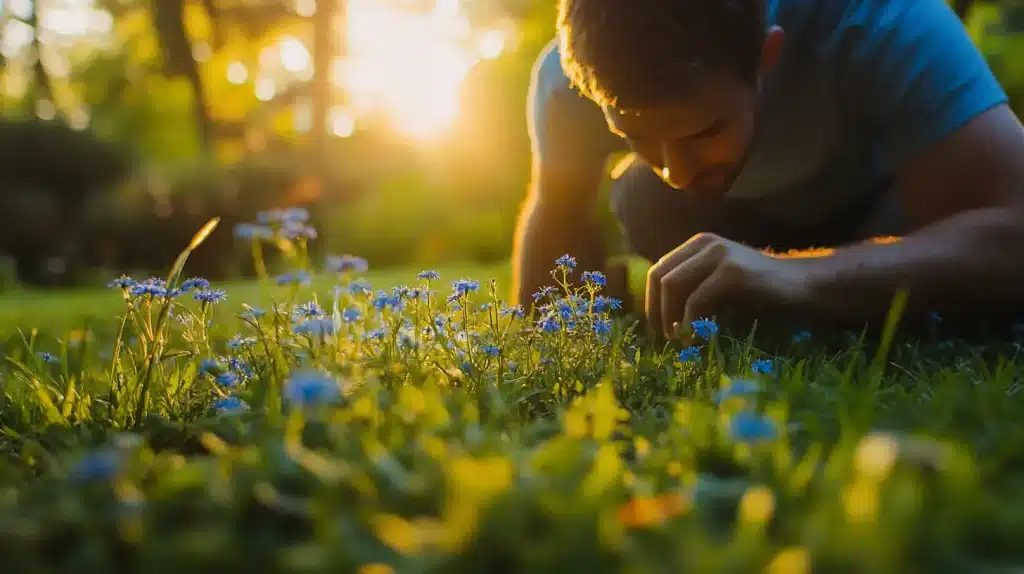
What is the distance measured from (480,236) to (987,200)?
368 inches

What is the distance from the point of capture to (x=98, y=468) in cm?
90

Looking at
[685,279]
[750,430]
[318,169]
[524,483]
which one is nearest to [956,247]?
[685,279]

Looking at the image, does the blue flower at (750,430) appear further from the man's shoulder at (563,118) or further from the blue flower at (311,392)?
the man's shoulder at (563,118)

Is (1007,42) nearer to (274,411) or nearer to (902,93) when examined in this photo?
(902,93)

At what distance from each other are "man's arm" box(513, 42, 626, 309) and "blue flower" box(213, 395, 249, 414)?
1615mm

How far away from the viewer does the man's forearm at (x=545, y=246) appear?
10.6 ft

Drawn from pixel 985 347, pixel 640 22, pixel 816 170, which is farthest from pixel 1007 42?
pixel 640 22

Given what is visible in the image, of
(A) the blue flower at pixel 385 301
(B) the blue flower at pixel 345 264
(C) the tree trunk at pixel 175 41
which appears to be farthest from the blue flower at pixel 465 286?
(C) the tree trunk at pixel 175 41

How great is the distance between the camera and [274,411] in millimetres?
1379

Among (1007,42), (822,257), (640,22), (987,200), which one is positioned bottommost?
(822,257)

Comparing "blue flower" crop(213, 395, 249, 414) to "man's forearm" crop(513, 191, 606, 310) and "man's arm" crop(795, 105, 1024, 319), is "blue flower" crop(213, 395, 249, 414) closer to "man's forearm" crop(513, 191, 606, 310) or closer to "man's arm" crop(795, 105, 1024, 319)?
"man's arm" crop(795, 105, 1024, 319)

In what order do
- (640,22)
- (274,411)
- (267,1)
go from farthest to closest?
(267,1) < (640,22) < (274,411)

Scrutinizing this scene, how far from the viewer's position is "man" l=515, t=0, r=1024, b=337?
7.02 ft

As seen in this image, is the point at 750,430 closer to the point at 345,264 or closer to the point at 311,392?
the point at 311,392
